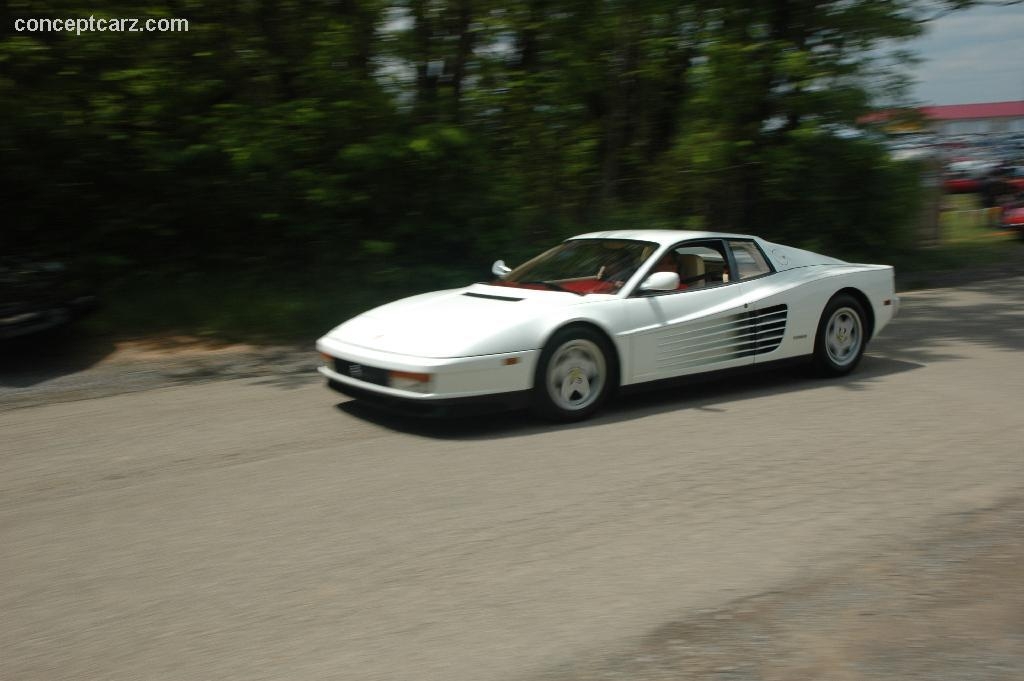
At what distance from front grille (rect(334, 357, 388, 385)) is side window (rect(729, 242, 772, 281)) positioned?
2836 mm

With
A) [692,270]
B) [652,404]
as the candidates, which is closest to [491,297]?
[652,404]

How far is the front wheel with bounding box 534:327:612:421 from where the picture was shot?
21.3 feet

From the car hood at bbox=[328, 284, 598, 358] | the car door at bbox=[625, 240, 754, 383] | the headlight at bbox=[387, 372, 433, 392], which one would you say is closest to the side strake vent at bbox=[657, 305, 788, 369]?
the car door at bbox=[625, 240, 754, 383]

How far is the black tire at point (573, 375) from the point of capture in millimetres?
6492

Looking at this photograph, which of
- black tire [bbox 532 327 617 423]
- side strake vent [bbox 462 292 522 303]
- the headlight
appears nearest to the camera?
the headlight

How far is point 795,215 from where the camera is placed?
50.5ft

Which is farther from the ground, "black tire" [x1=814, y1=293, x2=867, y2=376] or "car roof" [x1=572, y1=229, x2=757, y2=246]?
"car roof" [x1=572, y1=229, x2=757, y2=246]

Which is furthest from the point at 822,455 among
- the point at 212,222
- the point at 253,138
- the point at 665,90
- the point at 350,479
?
the point at 665,90

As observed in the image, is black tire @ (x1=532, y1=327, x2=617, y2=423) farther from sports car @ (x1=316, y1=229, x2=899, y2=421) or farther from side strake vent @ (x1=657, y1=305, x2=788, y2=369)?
side strake vent @ (x1=657, y1=305, x2=788, y2=369)

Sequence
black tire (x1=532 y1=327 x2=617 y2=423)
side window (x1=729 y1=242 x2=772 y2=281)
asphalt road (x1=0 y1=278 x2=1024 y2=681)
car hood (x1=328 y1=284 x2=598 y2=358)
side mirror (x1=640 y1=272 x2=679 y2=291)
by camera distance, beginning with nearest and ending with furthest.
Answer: asphalt road (x1=0 y1=278 x2=1024 y2=681), car hood (x1=328 y1=284 x2=598 y2=358), black tire (x1=532 y1=327 x2=617 y2=423), side mirror (x1=640 y1=272 x2=679 y2=291), side window (x1=729 y1=242 x2=772 y2=281)

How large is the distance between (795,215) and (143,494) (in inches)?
476

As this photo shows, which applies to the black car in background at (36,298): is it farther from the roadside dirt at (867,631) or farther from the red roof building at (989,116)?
the red roof building at (989,116)

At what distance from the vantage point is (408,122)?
11875mm

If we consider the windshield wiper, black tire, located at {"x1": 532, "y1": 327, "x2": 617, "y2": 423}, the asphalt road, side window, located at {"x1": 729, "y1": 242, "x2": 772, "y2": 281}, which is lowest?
the asphalt road
